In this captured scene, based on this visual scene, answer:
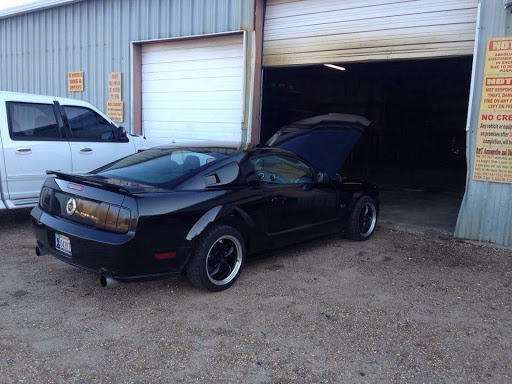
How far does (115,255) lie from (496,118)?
5096 mm

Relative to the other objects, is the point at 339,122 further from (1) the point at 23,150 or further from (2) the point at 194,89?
(1) the point at 23,150

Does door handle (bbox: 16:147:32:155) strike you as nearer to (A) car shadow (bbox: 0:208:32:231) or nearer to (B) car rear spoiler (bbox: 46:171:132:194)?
(A) car shadow (bbox: 0:208:32:231)

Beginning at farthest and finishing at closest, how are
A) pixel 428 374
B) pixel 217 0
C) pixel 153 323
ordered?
1. pixel 217 0
2. pixel 153 323
3. pixel 428 374

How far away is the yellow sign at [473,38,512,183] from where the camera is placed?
591 centimetres

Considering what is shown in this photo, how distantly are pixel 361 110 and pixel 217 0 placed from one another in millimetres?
12500

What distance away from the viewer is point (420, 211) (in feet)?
28.6

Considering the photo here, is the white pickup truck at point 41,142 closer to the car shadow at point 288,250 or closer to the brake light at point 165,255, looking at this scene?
the car shadow at point 288,250

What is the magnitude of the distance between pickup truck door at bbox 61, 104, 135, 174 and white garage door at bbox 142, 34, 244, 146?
215 centimetres

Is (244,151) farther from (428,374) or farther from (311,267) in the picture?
(428,374)

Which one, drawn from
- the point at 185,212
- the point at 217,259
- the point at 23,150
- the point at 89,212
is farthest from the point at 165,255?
the point at 23,150

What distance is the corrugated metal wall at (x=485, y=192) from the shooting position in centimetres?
599

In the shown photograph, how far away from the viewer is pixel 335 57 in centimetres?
794

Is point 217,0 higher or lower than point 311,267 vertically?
higher

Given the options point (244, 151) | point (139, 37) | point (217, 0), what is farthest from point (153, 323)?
point (139, 37)
